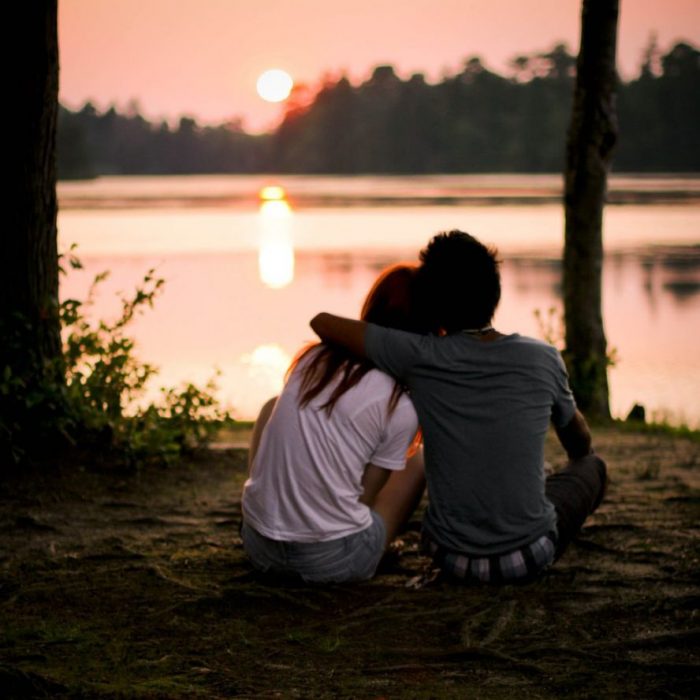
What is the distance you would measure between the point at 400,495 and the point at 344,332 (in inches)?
28.0

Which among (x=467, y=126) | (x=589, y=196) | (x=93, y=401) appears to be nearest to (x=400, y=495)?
(x=93, y=401)

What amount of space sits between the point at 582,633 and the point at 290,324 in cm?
1208

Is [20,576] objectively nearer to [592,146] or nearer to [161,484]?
[161,484]

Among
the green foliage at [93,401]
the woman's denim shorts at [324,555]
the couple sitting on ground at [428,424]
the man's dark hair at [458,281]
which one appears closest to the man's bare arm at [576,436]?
the couple sitting on ground at [428,424]

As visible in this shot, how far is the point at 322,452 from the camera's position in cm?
411

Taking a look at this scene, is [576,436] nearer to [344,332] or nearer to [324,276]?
[344,332]

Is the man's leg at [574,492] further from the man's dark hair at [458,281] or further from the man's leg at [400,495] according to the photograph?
the man's dark hair at [458,281]

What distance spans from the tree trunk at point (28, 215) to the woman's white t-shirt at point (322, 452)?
7.79 feet

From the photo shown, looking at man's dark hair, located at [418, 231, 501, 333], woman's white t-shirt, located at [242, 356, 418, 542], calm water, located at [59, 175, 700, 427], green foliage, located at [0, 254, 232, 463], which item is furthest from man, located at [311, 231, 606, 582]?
calm water, located at [59, 175, 700, 427]

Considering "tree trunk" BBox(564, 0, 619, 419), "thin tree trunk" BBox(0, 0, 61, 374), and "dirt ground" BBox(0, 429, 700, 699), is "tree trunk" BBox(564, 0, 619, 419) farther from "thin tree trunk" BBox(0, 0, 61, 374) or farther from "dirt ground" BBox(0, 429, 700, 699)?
"thin tree trunk" BBox(0, 0, 61, 374)

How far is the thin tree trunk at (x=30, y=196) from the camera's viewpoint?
6195 millimetres

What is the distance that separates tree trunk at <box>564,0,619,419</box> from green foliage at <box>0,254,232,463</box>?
3.67 metres

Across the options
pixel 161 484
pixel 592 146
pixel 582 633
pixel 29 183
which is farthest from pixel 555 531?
pixel 592 146

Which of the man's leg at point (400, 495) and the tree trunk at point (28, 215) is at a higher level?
the tree trunk at point (28, 215)
